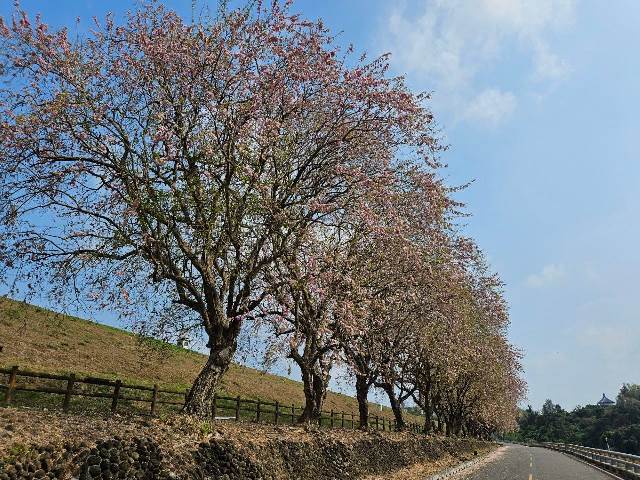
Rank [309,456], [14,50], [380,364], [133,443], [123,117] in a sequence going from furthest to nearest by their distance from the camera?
[380,364] < [309,456] < [123,117] < [14,50] < [133,443]

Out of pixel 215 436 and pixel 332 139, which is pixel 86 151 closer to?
pixel 332 139

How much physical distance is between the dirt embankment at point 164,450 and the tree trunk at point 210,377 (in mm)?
778

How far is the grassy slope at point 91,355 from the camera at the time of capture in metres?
30.6

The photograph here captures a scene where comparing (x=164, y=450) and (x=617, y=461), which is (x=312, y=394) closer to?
(x=164, y=450)

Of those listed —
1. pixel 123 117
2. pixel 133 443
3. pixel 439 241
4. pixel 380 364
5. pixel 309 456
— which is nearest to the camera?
pixel 133 443

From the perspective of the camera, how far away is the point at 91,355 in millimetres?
38188

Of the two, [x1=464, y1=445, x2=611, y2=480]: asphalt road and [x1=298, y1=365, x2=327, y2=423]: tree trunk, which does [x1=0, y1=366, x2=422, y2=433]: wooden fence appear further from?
[x1=464, y1=445, x2=611, y2=480]: asphalt road

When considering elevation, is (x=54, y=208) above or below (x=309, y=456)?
above

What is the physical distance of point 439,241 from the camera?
67.4ft

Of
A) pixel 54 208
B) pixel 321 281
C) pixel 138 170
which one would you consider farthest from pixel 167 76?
pixel 321 281

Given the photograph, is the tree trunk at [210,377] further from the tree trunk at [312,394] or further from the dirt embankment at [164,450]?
the tree trunk at [312,394]

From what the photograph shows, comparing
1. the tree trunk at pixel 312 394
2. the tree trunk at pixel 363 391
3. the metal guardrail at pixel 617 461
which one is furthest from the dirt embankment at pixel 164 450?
the metal guardrail at pixel 617 461

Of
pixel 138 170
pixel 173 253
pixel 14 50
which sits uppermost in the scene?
pixel 14 50

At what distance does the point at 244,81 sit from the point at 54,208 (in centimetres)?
640
